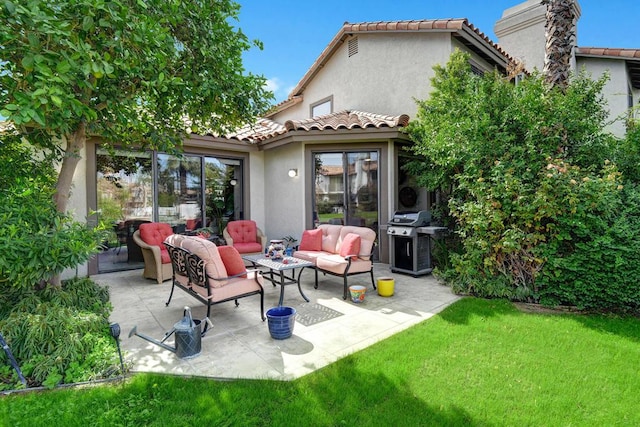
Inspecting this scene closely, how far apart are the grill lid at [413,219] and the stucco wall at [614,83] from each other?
8849 millimetres

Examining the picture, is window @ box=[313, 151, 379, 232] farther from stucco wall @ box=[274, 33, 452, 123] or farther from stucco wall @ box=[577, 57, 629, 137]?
stucco wall @ box=[577, 57, 629, 137]

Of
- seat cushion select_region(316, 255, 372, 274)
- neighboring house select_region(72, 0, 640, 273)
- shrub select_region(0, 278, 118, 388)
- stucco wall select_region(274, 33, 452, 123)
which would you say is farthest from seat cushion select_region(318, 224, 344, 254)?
stucco wall select_region(274, 33, 452, 123)

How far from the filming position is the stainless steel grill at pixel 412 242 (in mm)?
6883

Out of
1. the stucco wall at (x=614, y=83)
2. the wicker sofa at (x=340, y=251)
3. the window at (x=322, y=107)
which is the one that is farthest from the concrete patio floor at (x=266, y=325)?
the stucco wall at (x=614, y=83)

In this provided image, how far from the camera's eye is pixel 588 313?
16.0 ft

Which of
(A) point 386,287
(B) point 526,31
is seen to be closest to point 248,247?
(A) point 386,287

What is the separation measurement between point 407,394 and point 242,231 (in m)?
6.47

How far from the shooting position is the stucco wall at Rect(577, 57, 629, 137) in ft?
36.0

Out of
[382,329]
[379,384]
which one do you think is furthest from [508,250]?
[379,384]

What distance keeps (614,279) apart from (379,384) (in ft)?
13.5

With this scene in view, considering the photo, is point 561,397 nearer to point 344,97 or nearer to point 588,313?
point 588,313

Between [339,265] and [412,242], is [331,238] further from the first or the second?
[412,242]

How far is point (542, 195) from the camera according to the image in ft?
16.3

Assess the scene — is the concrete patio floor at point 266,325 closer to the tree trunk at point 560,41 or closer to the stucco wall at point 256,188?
the stucco wall at point 256,188
